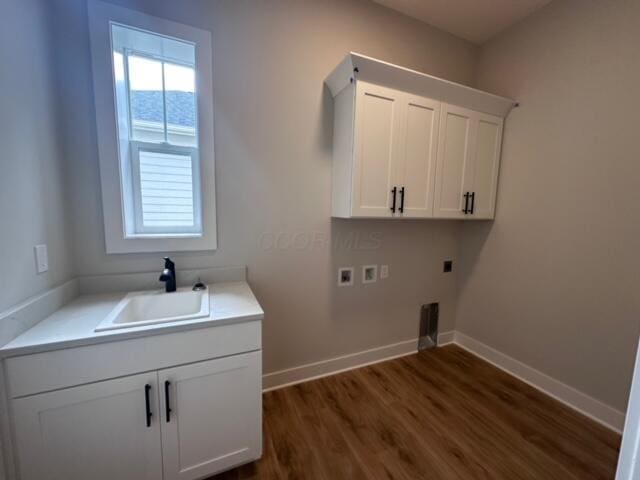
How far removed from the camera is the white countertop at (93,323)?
0.93 m

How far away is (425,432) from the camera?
1.56 meters

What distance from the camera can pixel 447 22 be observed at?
208 cm

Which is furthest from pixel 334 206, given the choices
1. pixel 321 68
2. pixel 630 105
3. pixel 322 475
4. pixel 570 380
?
pixel 570 380

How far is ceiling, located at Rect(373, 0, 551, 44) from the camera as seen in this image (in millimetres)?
1881

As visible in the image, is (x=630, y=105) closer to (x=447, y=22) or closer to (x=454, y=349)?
(x=447, y=22)

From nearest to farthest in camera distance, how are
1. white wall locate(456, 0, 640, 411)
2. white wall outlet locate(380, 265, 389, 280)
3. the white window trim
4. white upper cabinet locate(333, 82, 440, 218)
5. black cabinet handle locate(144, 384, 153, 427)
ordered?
black cabinet handle locate(144, 384, 153, 427) → the white window trim → white wall locate(456, 0, 640, 411) → white upper cabinet locate(333, 82, 440, 218) → white wall outlet locate(380, 265, 389, 280)

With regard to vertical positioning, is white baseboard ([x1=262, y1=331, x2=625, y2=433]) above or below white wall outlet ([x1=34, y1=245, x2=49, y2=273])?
below

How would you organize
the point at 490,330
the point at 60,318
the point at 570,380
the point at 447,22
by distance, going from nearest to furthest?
the point at 60,318, the point at 570,380, the point at 447,22, the point at 490,330

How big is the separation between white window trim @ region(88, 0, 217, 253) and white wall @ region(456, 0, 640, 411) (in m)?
2.32

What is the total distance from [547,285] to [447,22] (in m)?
2.22

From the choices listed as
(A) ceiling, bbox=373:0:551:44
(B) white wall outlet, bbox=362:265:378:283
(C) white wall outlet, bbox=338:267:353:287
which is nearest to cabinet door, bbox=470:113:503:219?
(A) ceiling, bbox=373:0:551:44

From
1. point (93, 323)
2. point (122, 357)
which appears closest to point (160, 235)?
point (93, 323)

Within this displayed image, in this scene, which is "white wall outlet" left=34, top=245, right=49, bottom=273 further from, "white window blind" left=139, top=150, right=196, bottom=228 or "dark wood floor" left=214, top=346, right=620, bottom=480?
"dark wood floor" left=214, top=346, right=620, bottom=480

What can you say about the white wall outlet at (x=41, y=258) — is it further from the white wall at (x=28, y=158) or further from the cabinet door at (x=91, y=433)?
the cabinet door at (x=91, y=433)
